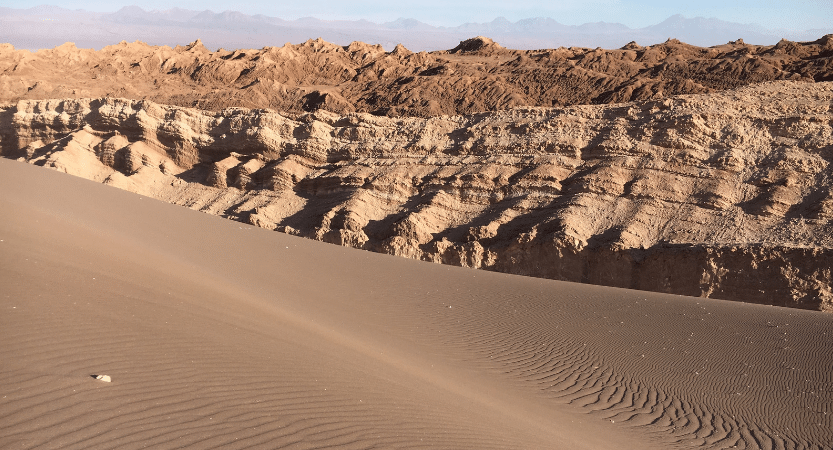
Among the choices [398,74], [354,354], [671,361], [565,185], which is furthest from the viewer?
[398,74]

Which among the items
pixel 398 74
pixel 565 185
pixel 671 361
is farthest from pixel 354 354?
pixel 398 74

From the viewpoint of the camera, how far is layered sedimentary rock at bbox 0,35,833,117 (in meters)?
23.3

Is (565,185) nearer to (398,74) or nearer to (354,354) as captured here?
(354,354)

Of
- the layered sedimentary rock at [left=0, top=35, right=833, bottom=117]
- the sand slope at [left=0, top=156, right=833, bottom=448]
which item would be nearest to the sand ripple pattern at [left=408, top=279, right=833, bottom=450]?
the sand slope at [left=0, top=156, right=833, bottom=448]

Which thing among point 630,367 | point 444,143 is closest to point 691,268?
point 630,367

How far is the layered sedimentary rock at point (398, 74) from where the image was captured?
23.3m

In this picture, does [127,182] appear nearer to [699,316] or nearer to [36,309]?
[36,309]

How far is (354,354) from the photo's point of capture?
7.56 m

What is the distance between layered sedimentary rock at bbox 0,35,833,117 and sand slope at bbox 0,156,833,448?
499 inches

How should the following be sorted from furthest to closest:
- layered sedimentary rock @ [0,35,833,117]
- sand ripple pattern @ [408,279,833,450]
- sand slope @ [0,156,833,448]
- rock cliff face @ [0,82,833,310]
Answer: layered sedimentary rock @ [0,35,833,117]
rock cliff face @ [0,82,833,310]
sand ripple pattern @ [408,279,833,450]
sand slope @ [0,156,833,448]

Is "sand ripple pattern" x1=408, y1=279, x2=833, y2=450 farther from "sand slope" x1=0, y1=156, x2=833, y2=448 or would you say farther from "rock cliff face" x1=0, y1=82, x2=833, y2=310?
"rock cliff face" x1=0, y1=82, x2=833, y2=310

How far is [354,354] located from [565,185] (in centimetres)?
1086

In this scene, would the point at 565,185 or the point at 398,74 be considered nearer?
the point at 565,185

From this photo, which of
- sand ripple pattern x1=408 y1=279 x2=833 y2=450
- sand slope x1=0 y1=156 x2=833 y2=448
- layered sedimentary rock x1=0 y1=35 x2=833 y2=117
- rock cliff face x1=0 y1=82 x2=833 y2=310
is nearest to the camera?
sand slope x1=0 y1=156 x2=833 y2=448
